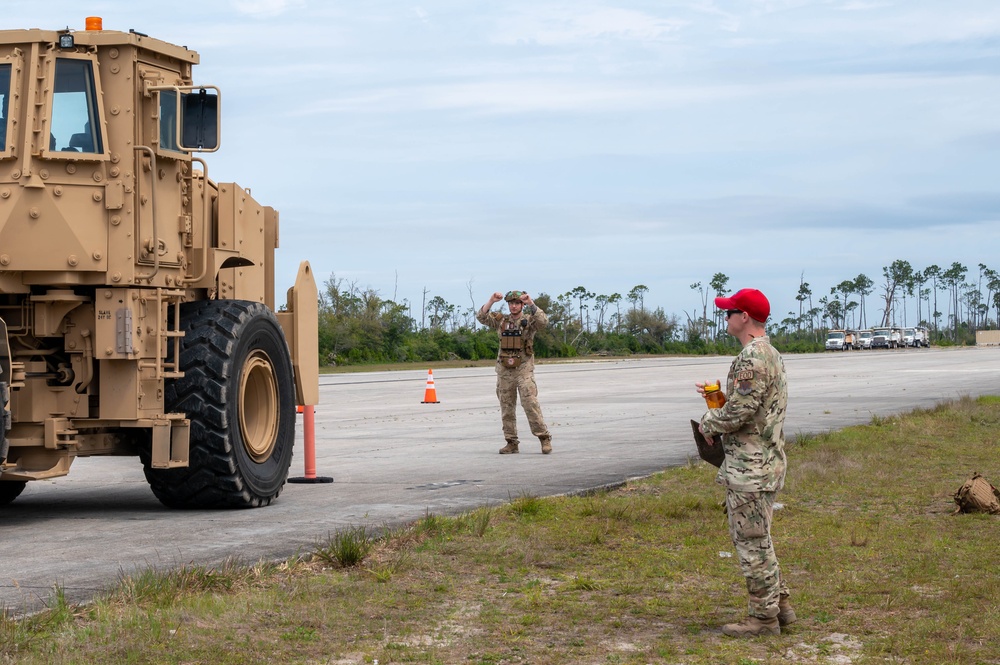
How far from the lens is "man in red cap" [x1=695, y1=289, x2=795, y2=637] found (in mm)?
6578

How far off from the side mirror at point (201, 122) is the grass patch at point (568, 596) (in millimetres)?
3266

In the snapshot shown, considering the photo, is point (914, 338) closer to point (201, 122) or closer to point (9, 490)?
point (9, 490)

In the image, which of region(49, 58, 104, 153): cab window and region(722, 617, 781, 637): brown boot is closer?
region(722, 617, 781, 637): brown boot

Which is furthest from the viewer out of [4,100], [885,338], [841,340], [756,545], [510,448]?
[885,338]

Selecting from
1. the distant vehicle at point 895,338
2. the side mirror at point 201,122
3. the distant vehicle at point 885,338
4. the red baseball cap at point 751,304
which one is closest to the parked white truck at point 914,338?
the distant vehicle at point 895,338

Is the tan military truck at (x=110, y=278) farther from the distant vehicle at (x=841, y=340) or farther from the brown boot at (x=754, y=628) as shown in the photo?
the distant vehicle at (x=841, y=340)

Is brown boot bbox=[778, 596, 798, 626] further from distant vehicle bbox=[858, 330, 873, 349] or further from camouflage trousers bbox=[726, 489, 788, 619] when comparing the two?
distant vehicle bbox=[858, 330, 873, 349]

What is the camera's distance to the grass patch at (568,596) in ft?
20.1

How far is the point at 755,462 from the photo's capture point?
6.67 m

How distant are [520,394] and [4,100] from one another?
7710 millimetres

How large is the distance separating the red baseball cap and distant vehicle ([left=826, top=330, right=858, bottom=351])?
10546 centimetres

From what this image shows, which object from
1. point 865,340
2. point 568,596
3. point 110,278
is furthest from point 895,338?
point 568,596

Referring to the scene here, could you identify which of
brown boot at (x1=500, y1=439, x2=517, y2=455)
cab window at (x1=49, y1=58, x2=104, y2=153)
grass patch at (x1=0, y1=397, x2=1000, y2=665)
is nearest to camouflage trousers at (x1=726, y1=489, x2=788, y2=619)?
grass patch at (x1=0, y1=397, x2=1000, y2=665)

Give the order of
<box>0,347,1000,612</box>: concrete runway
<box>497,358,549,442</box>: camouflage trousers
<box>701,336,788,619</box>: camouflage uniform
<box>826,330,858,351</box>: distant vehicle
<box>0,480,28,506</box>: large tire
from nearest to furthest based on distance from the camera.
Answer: <box>701,336,788,619</box>: camouflage uniform
<box>0,347,1000,612</box>: concrete runway
<box>0,480,28,506</box>: large tire
<box>497,358,549,442</box>: camouflage trousers
<box>826,330,858,351</box>: distant vehicle
